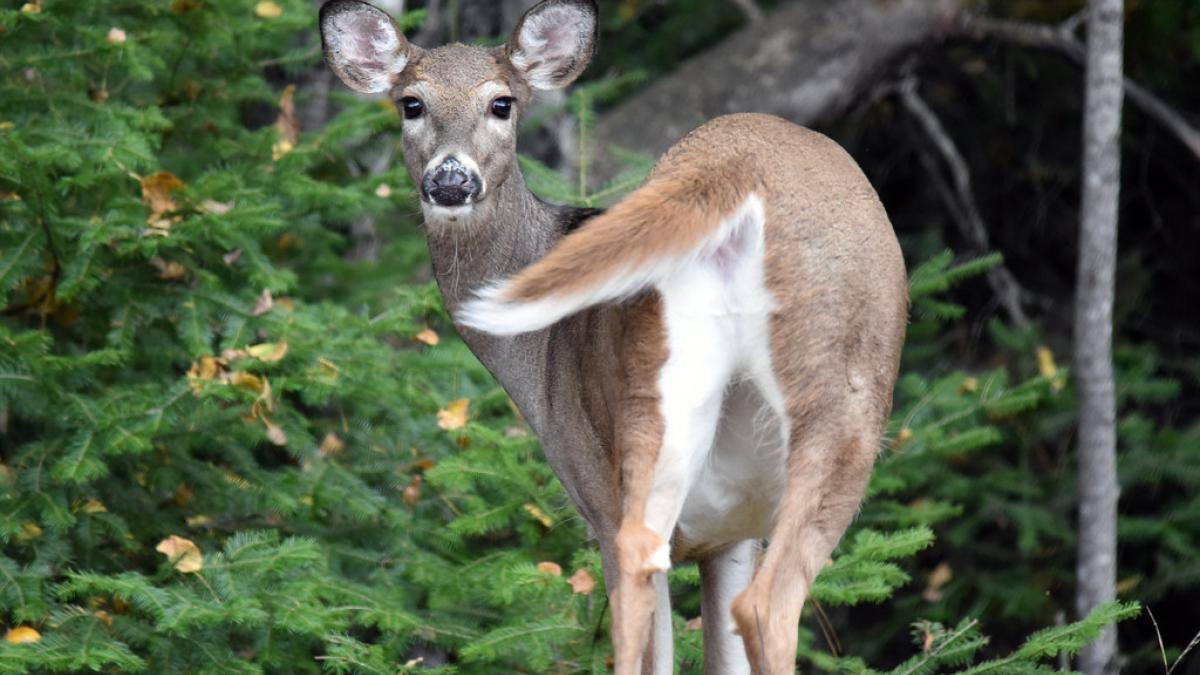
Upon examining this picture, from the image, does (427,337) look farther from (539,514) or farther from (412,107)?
(412,107)

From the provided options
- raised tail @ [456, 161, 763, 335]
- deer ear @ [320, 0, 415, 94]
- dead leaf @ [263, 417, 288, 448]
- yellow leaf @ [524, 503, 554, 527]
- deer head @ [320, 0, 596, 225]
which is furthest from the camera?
dead leaf @ [263, 417, 288, 448]

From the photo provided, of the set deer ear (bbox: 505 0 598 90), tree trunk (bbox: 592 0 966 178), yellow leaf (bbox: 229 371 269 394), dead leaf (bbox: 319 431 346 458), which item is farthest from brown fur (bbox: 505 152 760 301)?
tree trunk (bbox: 592 0 966 178)

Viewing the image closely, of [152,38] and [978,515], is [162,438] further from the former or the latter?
[978,515]

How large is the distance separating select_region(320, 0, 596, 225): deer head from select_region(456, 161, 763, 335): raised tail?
646 mm

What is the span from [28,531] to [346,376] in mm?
1149

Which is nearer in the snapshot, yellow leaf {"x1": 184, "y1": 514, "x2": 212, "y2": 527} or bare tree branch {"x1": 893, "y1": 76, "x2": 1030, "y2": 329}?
yellow leaf {"x1": 184, "y1": 514, "x2": 212, "y2": 527}

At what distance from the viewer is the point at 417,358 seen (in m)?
6.61

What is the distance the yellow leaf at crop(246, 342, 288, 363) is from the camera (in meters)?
5.84

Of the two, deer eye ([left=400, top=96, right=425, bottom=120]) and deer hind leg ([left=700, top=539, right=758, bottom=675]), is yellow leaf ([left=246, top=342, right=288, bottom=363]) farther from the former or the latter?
deer hind leg ([left=700, top=539, right=758, bottom=675])

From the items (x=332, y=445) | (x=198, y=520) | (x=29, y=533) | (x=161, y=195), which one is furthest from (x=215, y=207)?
(x=29, y=533)

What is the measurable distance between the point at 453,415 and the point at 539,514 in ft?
2.64

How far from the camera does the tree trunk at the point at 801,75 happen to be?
336 inches

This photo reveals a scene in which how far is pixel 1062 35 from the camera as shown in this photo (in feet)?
27.7

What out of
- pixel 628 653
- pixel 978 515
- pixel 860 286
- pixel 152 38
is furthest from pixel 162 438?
pixel 978 515
